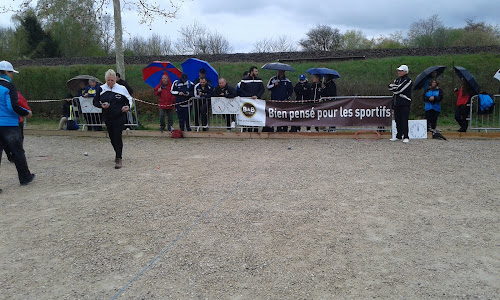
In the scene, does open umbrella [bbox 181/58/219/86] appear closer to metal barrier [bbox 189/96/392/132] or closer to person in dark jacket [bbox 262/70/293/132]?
metal barrier [bbox 189/96/392/132]

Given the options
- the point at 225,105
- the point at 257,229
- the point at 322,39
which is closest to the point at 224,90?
the point at 225,105

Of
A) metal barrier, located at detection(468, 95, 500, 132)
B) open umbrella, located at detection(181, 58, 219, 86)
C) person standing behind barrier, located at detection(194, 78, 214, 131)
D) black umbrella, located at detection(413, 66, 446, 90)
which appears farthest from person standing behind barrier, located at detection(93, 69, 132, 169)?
metal barrier, located at detection(468, 95, 500, 132)

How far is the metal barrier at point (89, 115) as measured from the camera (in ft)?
47.1

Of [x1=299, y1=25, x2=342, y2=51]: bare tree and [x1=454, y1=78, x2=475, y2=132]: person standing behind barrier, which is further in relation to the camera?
[x1=299, y1=25, x2=342, y2=51]: bare tree

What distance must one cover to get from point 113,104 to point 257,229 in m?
5.24

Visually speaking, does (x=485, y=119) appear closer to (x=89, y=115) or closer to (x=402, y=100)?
(x=402, y=100)

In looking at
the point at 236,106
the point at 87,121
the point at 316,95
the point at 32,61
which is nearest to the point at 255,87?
the point at 236,106

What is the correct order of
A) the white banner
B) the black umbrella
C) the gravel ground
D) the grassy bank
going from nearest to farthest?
the gravel ground, the black umbrella, the white banner, the grassy bank

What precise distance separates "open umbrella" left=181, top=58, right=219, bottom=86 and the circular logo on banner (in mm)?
1537

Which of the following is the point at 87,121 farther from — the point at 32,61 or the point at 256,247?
the point at 32,61

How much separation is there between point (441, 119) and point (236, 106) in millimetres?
10924

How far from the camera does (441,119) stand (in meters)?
19.0

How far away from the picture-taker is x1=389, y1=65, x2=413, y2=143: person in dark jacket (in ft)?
37.7

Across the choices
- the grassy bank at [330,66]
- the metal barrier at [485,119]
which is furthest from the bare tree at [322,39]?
the metal barrier at [485,119]
